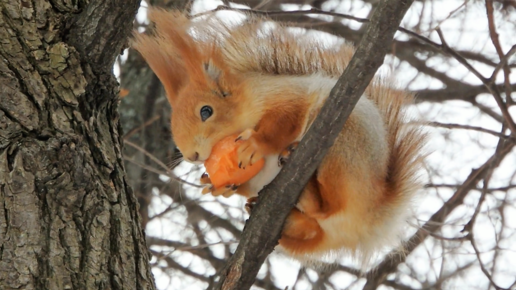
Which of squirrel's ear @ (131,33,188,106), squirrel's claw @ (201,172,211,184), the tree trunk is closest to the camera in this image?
the tree trunk

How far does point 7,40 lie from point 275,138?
30.1 inches

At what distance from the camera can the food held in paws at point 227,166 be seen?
174cm

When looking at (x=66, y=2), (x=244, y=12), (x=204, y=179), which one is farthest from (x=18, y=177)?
(x=244, y=12)

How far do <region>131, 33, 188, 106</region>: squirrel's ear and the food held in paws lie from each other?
316 millimetres

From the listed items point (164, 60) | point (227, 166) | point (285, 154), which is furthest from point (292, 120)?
point (164, 60)

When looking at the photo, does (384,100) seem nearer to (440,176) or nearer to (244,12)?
(244,12)

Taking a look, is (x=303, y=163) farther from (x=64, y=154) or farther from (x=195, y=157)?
(x=64, y=154)

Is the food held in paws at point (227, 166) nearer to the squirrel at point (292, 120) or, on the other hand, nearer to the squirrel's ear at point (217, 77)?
the squirrel at point (292, 120)

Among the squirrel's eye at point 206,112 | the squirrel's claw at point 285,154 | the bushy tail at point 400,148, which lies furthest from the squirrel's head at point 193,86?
the bushy tail at point 400,148

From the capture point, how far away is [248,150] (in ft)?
5.71

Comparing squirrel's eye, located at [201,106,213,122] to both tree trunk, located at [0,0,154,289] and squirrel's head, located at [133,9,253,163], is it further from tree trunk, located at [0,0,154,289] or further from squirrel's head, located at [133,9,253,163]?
tree trunk, located at [0,0,154,289]

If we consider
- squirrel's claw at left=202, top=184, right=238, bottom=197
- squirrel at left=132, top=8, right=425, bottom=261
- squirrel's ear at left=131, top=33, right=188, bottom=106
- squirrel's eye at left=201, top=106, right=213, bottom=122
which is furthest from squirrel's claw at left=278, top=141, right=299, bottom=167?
squirrel's ear at left=131, top=33, right=188, bottom=106

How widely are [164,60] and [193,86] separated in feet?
0.46

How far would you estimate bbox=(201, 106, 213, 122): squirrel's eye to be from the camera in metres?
1.86
